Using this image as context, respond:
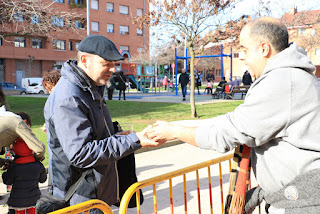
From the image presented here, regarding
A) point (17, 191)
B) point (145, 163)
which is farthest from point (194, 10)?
point (17, 191)

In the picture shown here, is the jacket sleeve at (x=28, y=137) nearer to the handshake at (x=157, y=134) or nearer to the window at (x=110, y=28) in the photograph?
the handshake at (x=157, y=134)

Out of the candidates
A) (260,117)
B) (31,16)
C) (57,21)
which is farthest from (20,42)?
(260,117)

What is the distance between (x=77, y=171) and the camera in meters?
2.22

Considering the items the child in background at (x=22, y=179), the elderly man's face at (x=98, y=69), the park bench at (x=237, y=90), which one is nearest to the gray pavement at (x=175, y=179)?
the child in background at (x=22, y=179)

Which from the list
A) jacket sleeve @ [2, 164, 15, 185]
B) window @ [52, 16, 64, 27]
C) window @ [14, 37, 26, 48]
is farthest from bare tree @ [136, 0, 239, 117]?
window @ [14, 37, 26, 48]

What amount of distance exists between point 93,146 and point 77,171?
0.80 ft

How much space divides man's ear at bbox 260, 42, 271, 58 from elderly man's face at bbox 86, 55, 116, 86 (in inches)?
40.5

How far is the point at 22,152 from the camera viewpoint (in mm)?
3564

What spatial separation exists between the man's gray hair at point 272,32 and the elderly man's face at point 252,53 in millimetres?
42

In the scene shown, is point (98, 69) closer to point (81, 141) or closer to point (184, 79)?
point (81, 141)

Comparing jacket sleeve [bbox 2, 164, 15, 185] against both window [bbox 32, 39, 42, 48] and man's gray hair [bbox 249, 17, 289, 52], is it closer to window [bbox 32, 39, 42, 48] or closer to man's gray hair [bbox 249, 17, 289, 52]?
man's gray hair [bbox 249, 17, 289, 52]

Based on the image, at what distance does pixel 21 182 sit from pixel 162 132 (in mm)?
2084

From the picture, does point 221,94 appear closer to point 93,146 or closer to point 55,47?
point 93,146

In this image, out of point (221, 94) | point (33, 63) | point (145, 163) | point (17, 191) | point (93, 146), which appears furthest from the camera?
point (33, 63)
